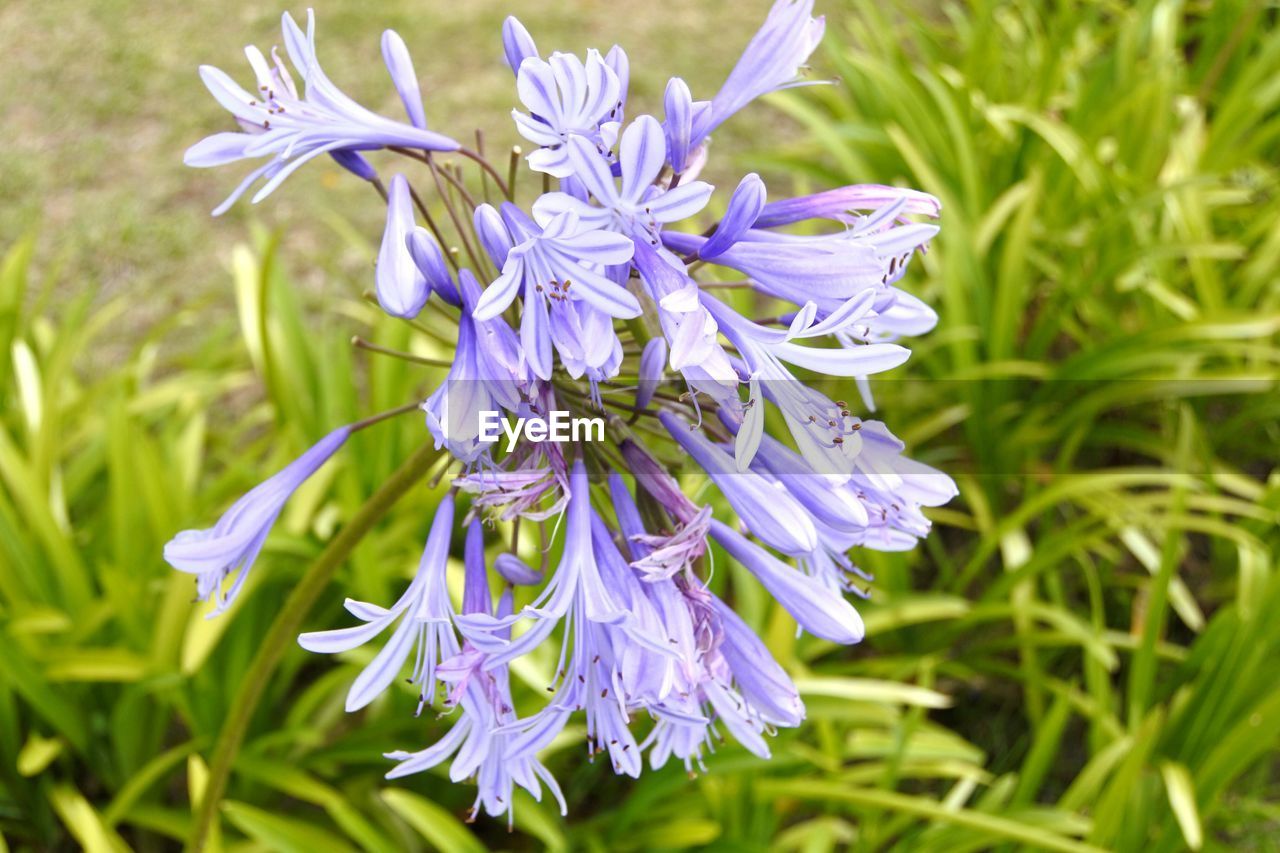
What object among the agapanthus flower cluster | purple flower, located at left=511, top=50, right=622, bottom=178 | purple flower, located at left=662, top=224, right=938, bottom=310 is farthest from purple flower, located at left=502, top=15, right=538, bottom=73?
purple flower, located at left=662, top=224, right=938, bottom=310

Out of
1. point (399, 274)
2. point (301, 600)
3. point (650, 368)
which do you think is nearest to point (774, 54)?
point (650, 368)

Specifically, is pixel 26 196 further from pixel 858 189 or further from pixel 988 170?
pixel 858 189

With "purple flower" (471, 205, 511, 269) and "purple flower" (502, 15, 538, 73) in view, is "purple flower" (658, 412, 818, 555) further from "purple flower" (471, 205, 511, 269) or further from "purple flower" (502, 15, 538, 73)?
"purple flower" (502, 15, 538, 73)

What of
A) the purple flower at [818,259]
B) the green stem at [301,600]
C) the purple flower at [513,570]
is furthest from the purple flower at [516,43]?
the purple flower at [513,570]

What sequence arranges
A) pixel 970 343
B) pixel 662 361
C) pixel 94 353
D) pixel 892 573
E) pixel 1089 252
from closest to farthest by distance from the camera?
pixel 662 361, pixel 892 573, pixel 970 343, pixel 1089 252, pixel 94 353

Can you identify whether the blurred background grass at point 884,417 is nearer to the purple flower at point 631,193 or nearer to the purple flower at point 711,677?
the purple flower at point 711,677

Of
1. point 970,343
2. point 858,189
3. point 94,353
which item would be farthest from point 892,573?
point 94,353
